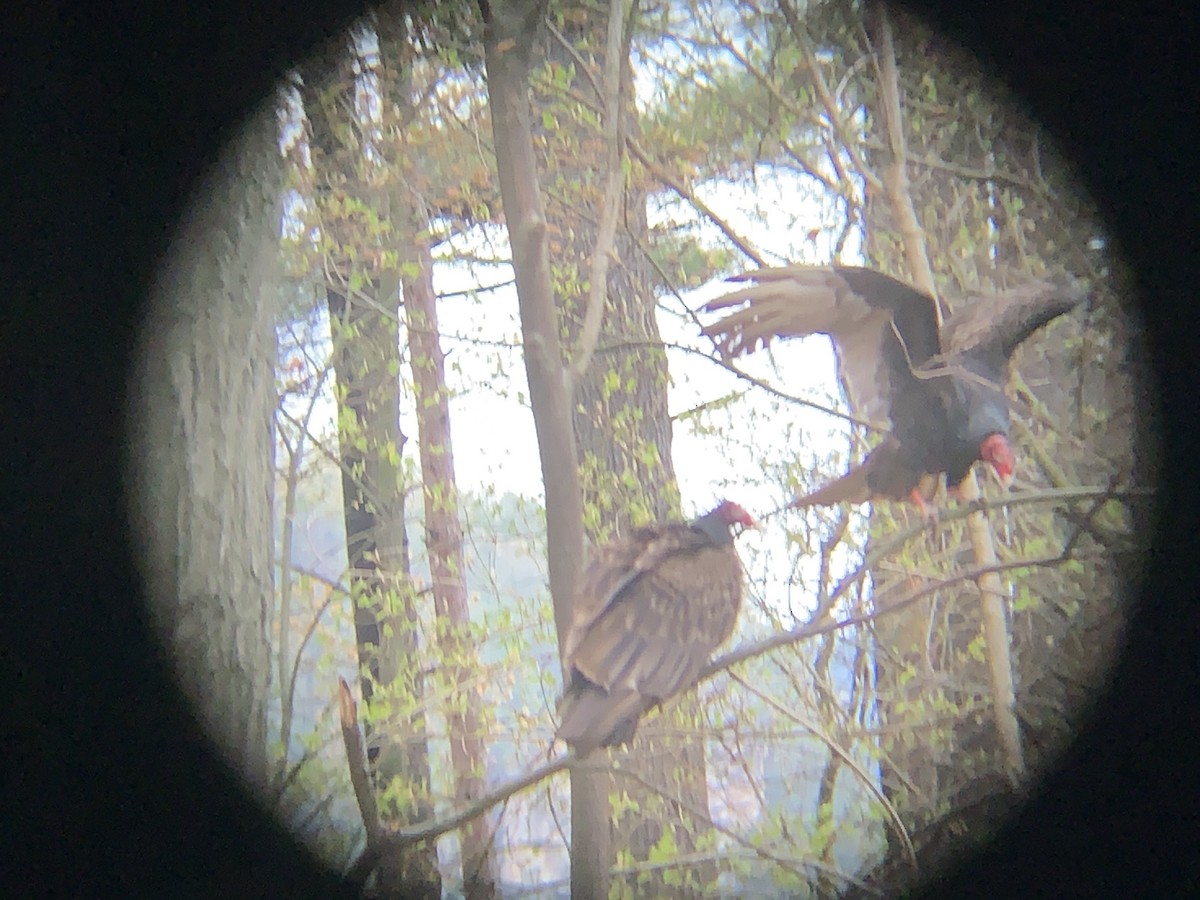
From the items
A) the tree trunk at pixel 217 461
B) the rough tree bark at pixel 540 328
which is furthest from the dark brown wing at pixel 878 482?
the tree trunk at pixel 217 461

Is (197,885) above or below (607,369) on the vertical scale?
below

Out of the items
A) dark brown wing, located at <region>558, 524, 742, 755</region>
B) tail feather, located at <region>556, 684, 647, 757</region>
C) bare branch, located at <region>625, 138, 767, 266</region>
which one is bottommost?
tail feather, located at <region>556, 684, 647, 757</region>

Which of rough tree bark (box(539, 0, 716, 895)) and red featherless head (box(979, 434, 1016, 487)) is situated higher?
rough tree bark (box(539, 0, 716, 895))

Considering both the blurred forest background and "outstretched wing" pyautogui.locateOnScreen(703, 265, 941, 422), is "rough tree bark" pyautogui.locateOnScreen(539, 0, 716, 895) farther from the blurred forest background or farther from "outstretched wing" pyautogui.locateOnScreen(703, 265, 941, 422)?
"outstretched wing" pyautogui.locateOnScreen(703, 265, 941, 422)

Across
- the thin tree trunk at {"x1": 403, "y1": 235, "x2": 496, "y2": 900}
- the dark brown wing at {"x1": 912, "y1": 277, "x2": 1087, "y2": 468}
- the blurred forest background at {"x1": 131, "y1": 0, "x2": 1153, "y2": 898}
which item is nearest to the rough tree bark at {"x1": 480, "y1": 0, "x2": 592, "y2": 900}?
the blurred forest background at {"x1": 131, "y1": 0, "x2": 1153, "y2": 898}

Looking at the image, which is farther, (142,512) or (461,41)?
(461,41)

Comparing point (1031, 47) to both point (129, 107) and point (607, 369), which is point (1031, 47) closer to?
point (607, 369)

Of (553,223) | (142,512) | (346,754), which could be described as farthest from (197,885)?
(553,223)
